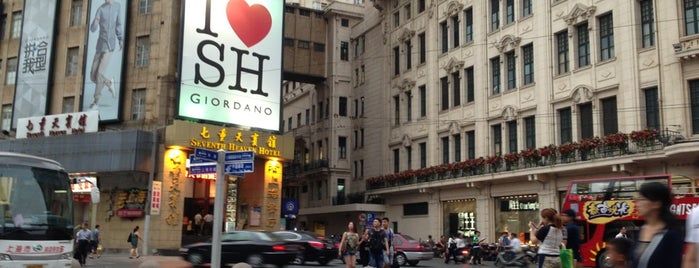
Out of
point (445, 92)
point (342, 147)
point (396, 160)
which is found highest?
point (445, 92)

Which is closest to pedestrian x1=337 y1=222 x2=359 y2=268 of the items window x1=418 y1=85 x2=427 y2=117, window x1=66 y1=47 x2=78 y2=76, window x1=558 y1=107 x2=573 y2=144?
window x1=558 y1=107 x2=573 y2=144

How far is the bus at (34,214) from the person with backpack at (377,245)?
6514mm

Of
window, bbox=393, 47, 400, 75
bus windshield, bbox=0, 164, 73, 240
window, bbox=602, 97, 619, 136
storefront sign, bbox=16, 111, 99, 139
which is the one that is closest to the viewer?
bus windshield, bbox=0, 164, 73, 240

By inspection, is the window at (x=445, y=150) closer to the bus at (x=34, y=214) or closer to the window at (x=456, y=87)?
the window at (x=456, y=87)

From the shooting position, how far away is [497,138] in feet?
126

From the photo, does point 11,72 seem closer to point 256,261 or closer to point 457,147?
point 457,147

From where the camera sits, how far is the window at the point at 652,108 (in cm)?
2880

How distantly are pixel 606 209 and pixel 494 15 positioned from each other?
→ 17.6 metres

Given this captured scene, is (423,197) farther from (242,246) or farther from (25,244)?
(25,244)

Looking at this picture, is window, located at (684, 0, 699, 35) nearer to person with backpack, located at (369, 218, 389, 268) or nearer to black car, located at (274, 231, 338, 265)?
black car, located at (274, 231, 338, 265)

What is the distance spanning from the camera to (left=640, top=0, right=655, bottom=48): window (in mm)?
29484

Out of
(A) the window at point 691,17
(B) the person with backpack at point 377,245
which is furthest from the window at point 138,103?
(A) the window at point 691,17

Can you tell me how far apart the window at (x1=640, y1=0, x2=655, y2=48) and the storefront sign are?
28.6 metres

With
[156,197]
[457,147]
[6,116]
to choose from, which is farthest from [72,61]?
[457,147]
